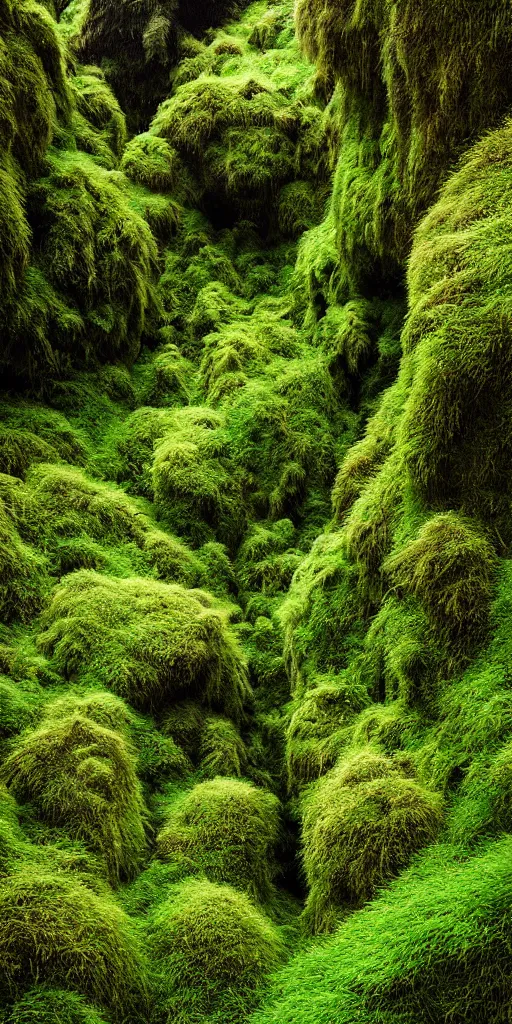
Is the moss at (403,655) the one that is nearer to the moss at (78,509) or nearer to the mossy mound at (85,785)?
the mossy mound at (85,785)

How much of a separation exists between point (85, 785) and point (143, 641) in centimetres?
150

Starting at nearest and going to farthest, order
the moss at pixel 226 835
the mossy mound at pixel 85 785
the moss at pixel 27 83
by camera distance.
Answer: the mossy mound at pixel 85 785, the moss at pixel 226 835, the moss at pixel 27 83

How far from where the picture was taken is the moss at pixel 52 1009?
3.54 meters

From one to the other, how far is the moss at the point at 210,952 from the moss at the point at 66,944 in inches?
7.4

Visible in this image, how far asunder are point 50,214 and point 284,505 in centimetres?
414

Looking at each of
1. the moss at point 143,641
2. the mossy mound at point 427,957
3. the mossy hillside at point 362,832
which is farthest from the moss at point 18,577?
the mossy mound at point 427,957

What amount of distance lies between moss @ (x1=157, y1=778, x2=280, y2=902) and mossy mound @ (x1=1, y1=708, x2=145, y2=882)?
29 cm

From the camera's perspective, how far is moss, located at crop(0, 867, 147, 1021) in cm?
371

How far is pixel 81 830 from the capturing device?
15.1ft

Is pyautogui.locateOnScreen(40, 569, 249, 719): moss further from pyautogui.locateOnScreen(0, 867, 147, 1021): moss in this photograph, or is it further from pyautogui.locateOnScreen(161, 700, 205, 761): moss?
pyautogui.locateOnScreen(0, 867, 147, 1021): moss

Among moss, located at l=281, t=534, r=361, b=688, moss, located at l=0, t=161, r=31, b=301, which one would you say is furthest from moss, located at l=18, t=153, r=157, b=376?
moss, located at l=281, t=534, r=361, b=688

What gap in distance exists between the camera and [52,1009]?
362 cm

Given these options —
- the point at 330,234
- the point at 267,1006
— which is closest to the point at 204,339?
the point at 330,234

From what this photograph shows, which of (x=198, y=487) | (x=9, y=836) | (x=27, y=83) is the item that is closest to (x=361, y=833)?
(x=9, y=836)
